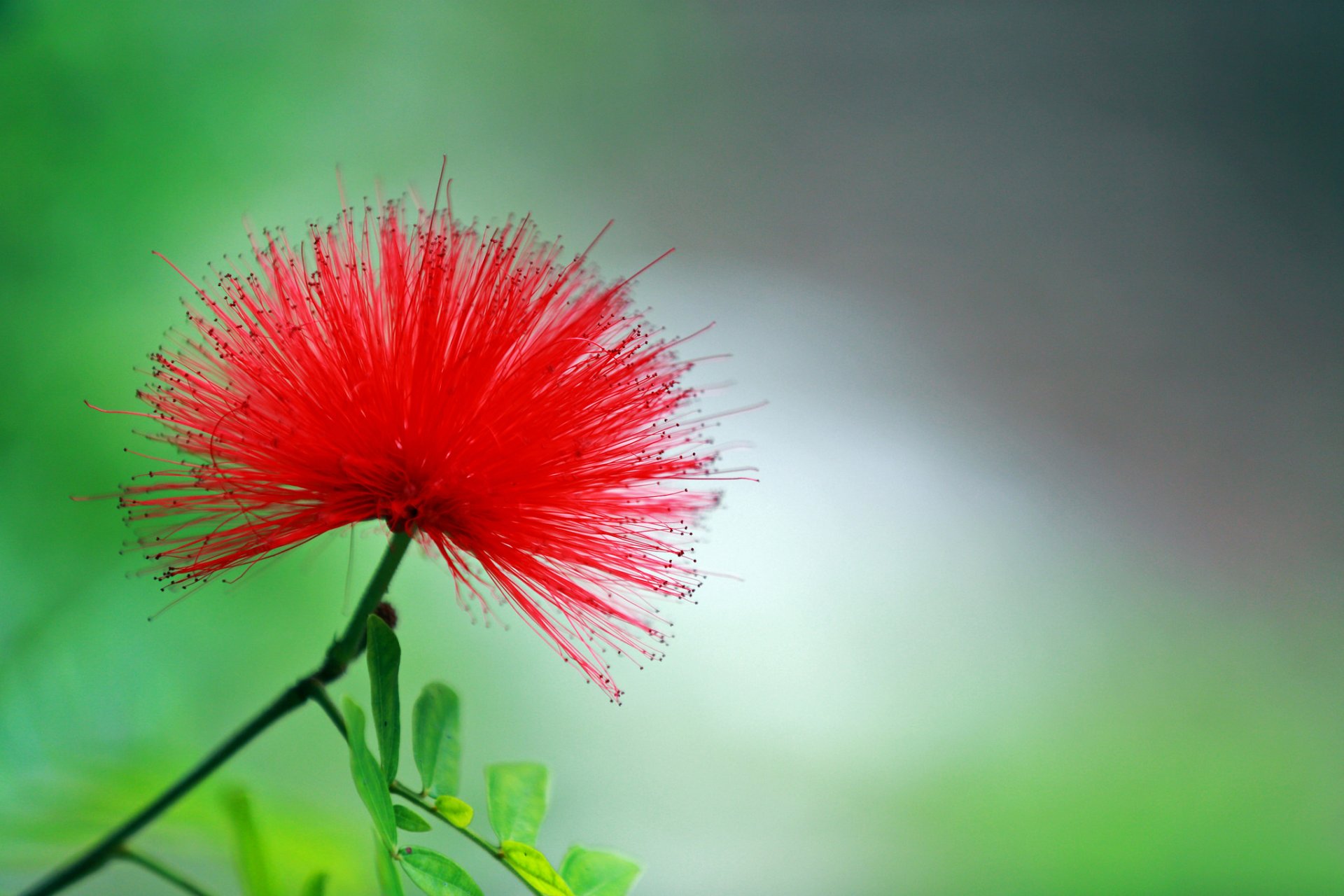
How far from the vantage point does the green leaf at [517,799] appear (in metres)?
0.61

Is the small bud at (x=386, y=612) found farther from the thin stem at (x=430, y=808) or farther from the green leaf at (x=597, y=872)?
the green leaf at (x=597, y=872)

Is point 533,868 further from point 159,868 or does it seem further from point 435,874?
point 159,868

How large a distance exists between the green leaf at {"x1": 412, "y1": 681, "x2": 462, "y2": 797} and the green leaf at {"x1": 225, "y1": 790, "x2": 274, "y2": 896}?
6.7 inches

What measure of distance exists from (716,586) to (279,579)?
84 cm

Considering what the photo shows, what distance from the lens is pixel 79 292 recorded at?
3.96ft

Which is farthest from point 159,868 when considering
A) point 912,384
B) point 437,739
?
point 912,384

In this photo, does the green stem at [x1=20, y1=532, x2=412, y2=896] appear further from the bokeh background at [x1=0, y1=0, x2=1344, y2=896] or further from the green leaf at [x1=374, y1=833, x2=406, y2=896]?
the bokeh background at [x1=0, y1=0, x2=1344, y2=896]

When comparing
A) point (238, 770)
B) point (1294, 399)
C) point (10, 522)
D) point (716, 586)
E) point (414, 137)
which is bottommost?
point (238, 770)

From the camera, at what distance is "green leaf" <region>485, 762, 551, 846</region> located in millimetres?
606

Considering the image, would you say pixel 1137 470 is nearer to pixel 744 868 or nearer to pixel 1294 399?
pixel 1294 399

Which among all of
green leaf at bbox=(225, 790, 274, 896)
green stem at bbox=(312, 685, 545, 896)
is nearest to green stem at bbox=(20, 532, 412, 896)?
green stem at bbox=(312, 685, 545, 896)

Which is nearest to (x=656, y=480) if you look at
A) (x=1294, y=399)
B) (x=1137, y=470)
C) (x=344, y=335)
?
(x=344, y=335)

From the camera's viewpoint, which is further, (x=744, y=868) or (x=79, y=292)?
(x=744, y=868)

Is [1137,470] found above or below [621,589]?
above
